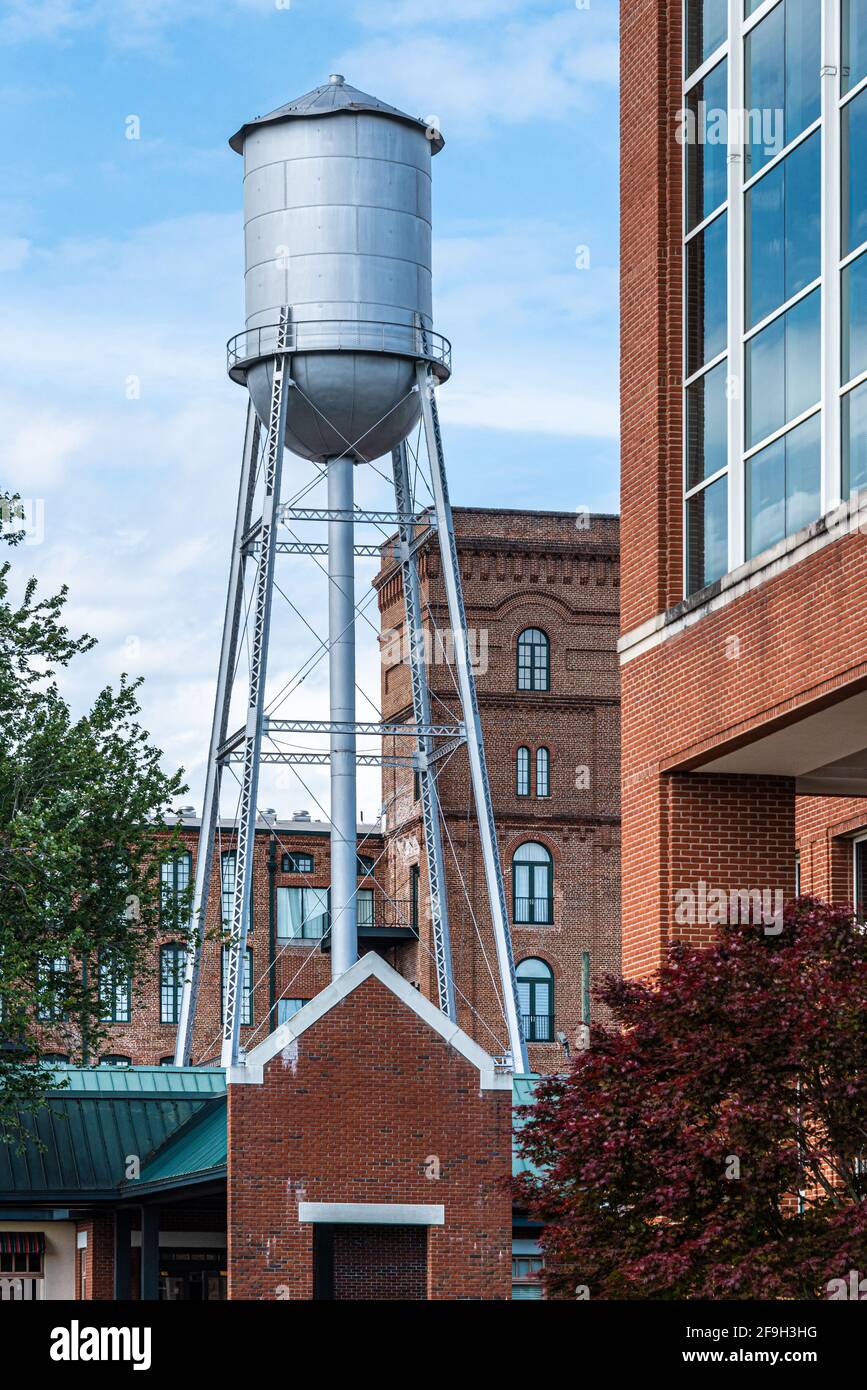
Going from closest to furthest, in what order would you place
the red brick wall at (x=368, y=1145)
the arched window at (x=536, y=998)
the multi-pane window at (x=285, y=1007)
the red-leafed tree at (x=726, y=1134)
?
1. the red-leafed tree at (x=726, y=1134)
2. the red brick wall at (x=368, y=1145)
3. the arched window at (x=536, y=998)
4. the multi-pane window at (x=285, y=1007)

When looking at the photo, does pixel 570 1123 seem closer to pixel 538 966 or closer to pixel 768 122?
pixel 768 122

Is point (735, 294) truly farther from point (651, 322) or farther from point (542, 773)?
point (542, 773)

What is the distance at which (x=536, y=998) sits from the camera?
61.0 meters

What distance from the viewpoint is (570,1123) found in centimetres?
1631

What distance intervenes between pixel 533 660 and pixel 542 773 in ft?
10.5

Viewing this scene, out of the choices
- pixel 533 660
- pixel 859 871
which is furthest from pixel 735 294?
pixel 533 660

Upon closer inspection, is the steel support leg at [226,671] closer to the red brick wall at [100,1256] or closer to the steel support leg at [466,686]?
the steel support leg at [466,686]

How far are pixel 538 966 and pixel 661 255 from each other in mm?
41414

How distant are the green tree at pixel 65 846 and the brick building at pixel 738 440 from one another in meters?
9.87

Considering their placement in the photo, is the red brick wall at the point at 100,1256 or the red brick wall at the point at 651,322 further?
the red brick wall at the point at 100,1256

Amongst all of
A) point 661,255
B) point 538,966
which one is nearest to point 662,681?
point 661,255

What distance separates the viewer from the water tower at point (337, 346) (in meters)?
41.3

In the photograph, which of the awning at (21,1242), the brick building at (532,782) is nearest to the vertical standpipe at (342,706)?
the awning at (21,1242)
